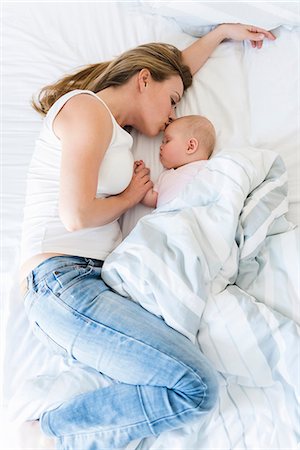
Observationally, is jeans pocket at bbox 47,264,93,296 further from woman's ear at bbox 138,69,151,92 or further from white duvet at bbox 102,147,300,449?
woman's ear at bbox 138,69,151,92

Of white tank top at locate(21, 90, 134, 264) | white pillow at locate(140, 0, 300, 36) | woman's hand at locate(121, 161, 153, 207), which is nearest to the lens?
white tank top at locate(21, 90, 134, 264)

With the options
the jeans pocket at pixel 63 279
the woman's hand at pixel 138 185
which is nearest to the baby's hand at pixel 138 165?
the woman's hand at pixel 138 185

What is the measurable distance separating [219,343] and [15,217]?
0.63 meters

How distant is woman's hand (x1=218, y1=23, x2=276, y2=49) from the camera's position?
4.99 feet

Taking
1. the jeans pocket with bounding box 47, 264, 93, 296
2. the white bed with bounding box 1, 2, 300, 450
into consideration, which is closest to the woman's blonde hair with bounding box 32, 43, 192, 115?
the white bed with bounding box 1, 2, 300, 450

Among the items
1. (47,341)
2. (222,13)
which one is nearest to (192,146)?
(222,13)

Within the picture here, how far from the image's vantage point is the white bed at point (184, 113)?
104cm

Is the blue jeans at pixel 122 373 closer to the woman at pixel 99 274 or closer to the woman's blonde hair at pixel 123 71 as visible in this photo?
the woman at pixel 99 274

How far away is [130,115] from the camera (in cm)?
134

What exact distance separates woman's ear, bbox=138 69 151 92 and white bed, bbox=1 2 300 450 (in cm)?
18

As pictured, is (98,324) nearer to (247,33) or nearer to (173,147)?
(173,147)

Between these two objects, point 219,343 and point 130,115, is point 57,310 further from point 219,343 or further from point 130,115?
point 130,115

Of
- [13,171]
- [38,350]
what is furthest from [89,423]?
[13,171]

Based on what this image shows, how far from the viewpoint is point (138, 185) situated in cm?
130
